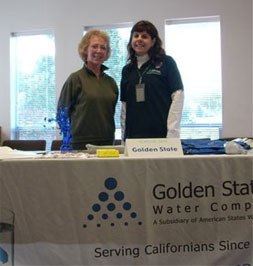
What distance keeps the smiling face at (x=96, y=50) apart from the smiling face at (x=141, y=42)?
0.22 m

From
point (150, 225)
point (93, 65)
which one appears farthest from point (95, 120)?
point (150, 225)

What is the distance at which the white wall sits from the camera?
158 inches

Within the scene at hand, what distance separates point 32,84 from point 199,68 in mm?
2362

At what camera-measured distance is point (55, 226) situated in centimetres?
129

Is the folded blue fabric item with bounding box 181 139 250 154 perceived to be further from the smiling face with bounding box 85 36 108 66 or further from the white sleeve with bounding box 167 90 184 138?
the smiling face with bounding box 85 36 108 66

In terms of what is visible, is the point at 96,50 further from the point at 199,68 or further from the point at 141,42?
the point at 199,68

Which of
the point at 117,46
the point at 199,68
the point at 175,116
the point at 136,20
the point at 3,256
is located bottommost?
the point at 3,256

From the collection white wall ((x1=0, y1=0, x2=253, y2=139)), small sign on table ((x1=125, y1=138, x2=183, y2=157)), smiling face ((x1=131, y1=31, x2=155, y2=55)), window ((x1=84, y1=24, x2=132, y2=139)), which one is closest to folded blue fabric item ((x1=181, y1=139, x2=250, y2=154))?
small sign on table ((x1=125, y1=138, x2=183, y2=157))

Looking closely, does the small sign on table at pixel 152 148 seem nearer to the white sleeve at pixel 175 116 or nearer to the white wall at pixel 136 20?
the white sleeve at pixel 175 116

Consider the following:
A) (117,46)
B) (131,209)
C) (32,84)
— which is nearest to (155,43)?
(131,209)

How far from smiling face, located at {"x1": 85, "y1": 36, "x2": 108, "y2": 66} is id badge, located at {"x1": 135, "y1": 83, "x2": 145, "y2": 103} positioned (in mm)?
342

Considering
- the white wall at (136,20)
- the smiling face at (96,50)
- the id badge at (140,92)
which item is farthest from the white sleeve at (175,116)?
the white wall at (136,20)

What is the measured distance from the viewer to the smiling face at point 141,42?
6.86ft

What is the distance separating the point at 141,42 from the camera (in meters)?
2.09
